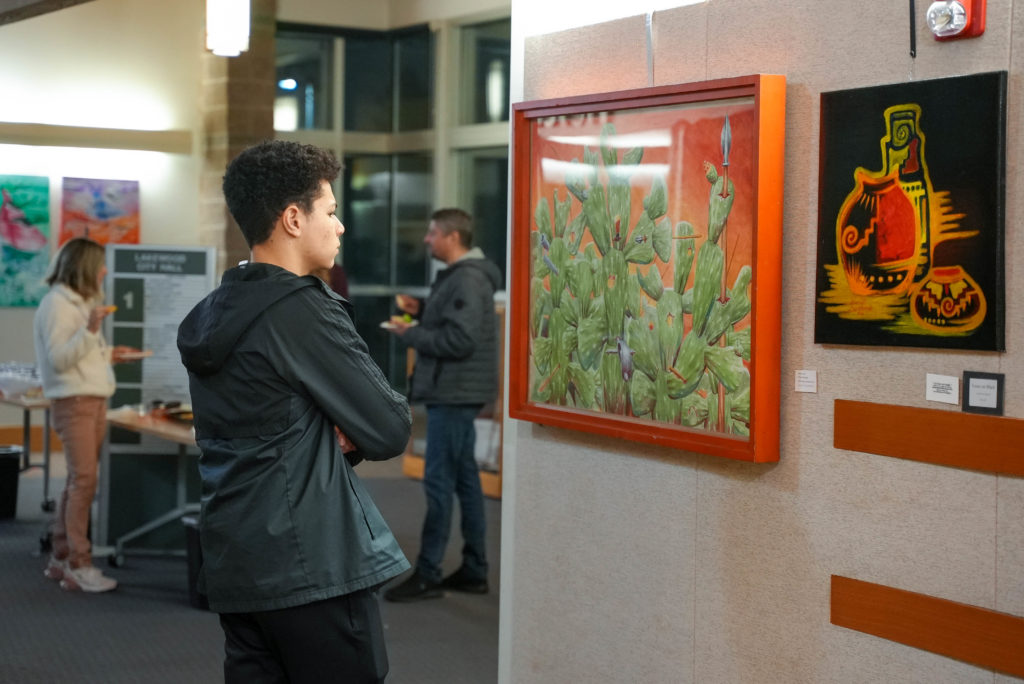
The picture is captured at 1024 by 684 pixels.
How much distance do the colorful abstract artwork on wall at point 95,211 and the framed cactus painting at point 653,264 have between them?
708cm

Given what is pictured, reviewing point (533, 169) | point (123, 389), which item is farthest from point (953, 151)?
point (123, 389)

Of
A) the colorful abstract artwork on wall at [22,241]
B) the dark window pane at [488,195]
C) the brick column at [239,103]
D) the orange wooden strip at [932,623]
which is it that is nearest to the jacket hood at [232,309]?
the orange wooden strip at [932,623]

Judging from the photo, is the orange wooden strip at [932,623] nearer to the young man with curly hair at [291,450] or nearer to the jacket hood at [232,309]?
the young man with curly hair at [291,450]

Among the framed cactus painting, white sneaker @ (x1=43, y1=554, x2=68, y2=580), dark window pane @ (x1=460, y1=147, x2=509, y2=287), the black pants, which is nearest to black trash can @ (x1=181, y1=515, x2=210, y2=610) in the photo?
white sneaker @ (x1=43, y1=554, x2=68, y2=580)

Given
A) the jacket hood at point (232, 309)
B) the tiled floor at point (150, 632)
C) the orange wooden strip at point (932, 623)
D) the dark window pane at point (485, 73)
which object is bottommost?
the tiled floor at point (150, 632)

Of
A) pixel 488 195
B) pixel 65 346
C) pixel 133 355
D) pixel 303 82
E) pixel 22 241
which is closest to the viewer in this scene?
pixel 65 346

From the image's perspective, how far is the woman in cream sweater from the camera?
5.49 m

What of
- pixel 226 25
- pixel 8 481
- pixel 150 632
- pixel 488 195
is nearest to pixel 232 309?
pixel 150 632

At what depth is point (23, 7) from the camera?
577 centimetres

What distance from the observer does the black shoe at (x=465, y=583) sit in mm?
5707

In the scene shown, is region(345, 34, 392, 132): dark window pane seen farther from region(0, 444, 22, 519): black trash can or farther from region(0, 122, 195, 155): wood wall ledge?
region(0, 444, 22, 519): black trash can

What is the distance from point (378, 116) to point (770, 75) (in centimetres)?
992

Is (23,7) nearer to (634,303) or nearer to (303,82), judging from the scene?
(634,303)

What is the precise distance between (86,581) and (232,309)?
3.98 metres
